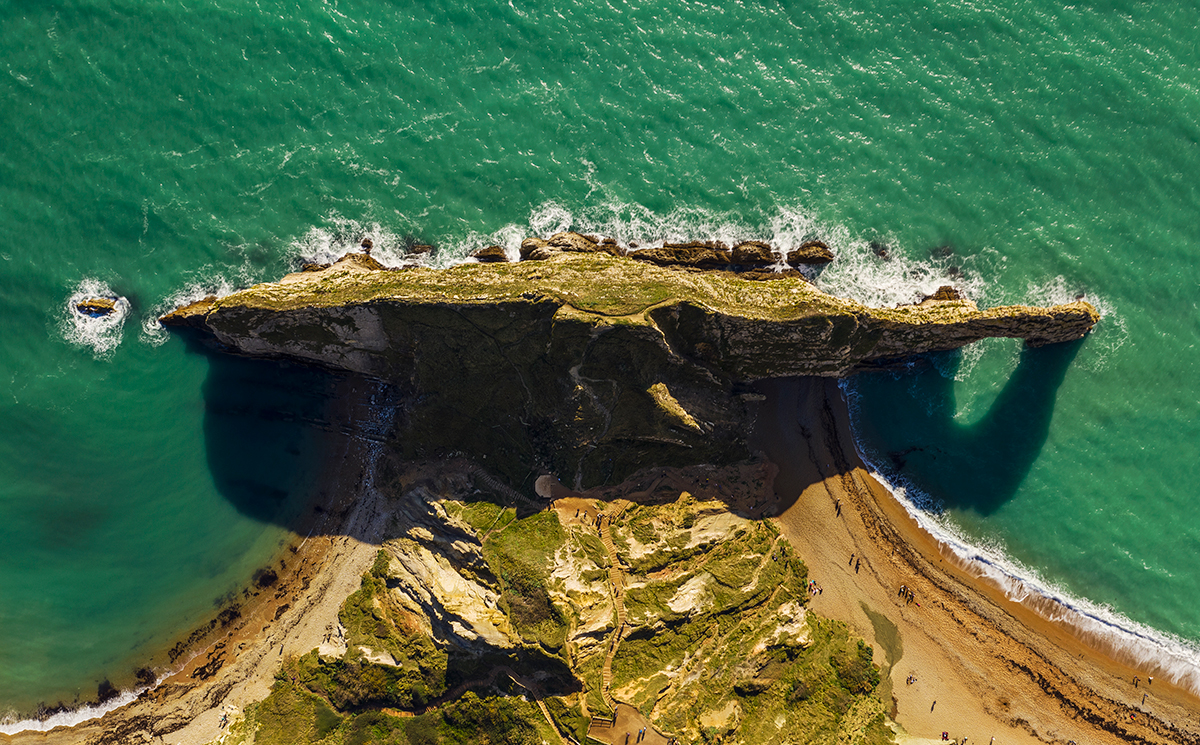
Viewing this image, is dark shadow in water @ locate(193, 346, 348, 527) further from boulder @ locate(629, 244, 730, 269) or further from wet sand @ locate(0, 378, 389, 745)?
boulder @ locate(629, 244, 730, 269)

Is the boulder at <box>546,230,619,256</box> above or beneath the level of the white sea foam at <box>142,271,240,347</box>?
above

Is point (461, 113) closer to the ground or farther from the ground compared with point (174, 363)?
farther from the ground

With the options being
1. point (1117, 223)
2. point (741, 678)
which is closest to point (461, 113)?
point (741, 678)

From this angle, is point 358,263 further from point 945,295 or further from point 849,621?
point 849,621

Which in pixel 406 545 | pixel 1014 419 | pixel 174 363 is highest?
pixel 174 363

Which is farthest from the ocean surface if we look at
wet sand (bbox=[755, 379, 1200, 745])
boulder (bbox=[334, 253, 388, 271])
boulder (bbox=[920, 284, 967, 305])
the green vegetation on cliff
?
the green vegetation on cliff

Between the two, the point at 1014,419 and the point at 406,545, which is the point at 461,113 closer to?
the point at 406,545

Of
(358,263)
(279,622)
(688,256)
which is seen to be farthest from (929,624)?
(358,263)
